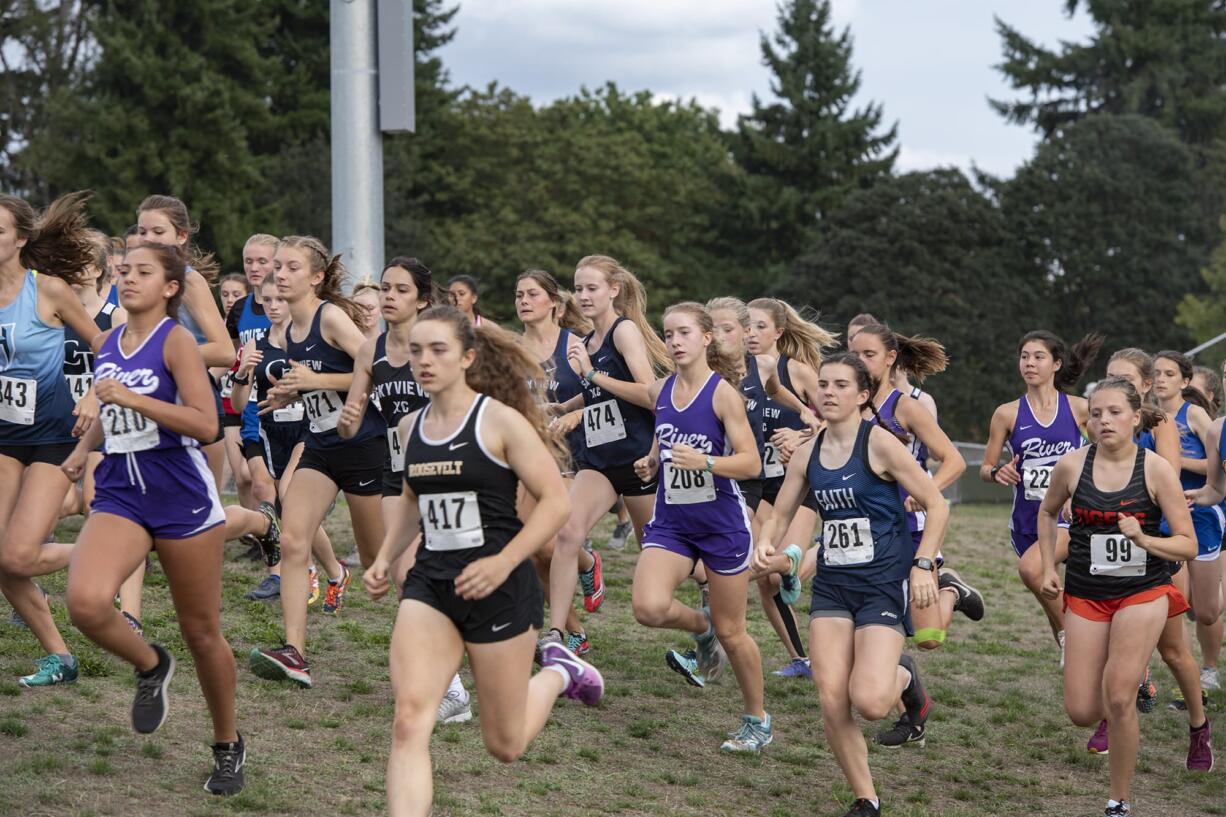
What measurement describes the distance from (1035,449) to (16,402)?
577 cm

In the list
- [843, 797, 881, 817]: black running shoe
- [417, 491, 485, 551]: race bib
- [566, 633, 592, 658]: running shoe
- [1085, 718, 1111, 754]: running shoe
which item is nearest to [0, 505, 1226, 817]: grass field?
[1085, 718, 1111, 754]: running shoe

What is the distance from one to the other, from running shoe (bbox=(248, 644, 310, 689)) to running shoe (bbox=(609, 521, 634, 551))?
597cm

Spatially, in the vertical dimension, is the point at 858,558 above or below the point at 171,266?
below

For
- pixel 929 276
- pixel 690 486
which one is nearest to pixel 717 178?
pixel 929 276

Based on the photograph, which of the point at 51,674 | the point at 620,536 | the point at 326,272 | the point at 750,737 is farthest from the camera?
the point at 620,536

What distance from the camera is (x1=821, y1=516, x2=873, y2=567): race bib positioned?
6648 millimetres

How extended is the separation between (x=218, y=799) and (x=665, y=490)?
261 cm

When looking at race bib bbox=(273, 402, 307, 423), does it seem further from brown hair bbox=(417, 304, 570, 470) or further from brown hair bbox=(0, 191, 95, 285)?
brown hair bbox=(417, 304, 570, 470)

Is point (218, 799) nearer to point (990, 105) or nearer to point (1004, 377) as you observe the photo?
point (1004, 377)

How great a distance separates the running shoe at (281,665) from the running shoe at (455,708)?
74 centimetres

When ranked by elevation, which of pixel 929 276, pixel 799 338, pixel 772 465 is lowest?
pixel 772 465

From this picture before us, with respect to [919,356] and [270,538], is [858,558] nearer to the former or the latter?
[919,356]

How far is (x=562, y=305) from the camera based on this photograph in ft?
30.6

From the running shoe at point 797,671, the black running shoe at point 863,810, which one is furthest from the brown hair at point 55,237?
the running shoe at point 797,671
